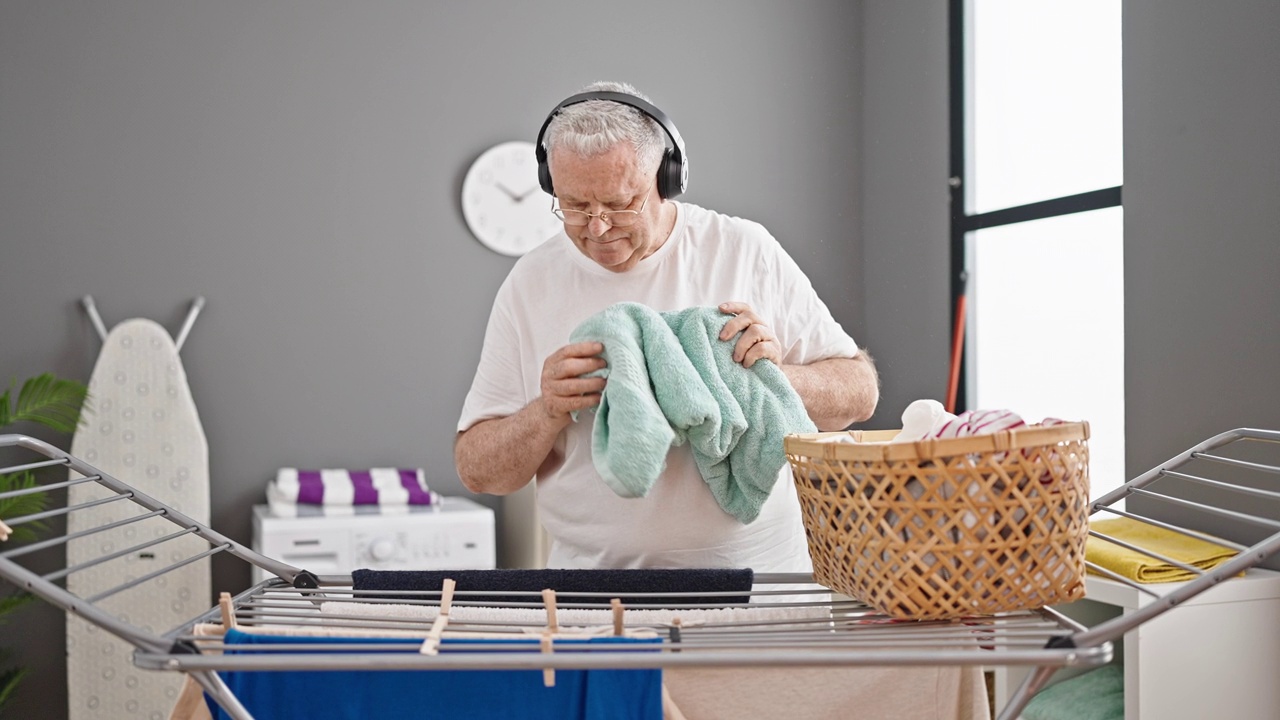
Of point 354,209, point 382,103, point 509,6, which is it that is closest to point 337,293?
point 354,209

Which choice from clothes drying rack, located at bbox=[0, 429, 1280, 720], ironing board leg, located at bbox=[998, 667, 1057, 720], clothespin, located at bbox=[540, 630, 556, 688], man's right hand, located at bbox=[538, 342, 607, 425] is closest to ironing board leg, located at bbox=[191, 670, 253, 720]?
clothes drying rack, located at bbox=[0, 429, 1280, 720]

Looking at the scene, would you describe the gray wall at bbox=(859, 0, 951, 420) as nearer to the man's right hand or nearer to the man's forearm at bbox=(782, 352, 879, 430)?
the man's forearm at bbox=(782, 352, 879, 430)

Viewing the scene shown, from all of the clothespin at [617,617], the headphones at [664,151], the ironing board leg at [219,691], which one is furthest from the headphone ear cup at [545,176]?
the ironing board leg at [219,691]

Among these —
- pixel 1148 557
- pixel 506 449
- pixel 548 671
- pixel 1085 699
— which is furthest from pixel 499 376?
pixel 1085 699

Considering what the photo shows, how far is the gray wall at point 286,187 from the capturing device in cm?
319

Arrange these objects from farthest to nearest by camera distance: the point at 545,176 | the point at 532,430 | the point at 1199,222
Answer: the point at 1199,222 < the point at 545,176 < the point at 532,430

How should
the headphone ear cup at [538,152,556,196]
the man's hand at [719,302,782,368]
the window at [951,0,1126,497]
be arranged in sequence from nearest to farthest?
1. the man's hand at [719,302,782,368]
2. the headphone ear cup at [538,152,556,196]
3. the window at [951,0,1126,497]

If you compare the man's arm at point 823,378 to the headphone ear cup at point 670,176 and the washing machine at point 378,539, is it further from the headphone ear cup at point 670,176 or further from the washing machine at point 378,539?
the washing machine at point 378,539

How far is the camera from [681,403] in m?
Result: 1.20

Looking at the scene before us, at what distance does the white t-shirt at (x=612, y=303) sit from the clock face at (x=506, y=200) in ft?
6.33

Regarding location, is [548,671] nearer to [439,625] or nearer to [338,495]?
[439,625]

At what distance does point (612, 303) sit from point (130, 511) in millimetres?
2085

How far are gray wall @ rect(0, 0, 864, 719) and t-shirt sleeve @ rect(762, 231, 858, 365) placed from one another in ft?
6.82

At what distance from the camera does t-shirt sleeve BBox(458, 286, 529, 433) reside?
5.17 ft
